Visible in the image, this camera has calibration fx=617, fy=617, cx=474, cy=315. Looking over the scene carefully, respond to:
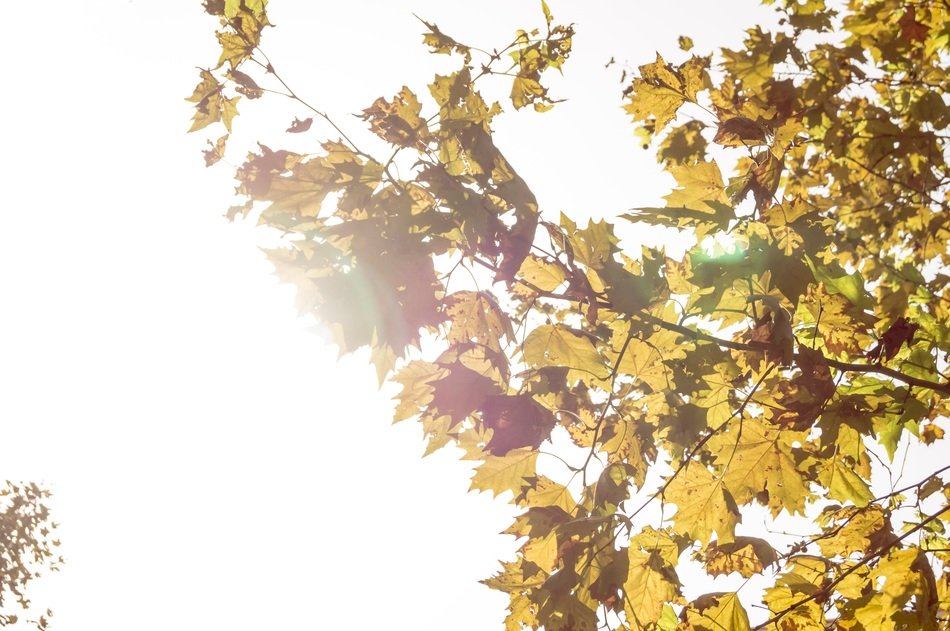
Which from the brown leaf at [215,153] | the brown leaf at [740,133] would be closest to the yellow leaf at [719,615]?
the brown leaf at [740,133]

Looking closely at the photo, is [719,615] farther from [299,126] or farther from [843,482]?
[299,126]

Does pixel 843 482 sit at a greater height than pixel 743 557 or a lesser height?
greater

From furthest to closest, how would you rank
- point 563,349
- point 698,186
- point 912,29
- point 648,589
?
1. point 912,29
2. point 698,186
3. point 648,589
4. point 563,349

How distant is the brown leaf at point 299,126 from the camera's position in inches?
86.6

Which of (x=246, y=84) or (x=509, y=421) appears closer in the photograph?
(x=509, y=421)

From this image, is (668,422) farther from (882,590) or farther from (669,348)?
(882,590)

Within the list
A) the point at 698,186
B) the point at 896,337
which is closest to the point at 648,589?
the point at 896,337

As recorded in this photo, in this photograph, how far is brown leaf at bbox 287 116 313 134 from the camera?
→ 2.20 m

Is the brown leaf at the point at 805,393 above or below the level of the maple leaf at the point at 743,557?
above

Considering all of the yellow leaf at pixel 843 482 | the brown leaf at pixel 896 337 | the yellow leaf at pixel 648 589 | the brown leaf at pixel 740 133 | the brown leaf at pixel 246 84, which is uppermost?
the brown leaf at pixel 740 133

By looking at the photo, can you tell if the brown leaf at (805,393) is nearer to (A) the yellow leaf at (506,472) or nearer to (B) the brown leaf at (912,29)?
(A) the yellow leaf at (506,472)

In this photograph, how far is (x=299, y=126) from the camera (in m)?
2.21

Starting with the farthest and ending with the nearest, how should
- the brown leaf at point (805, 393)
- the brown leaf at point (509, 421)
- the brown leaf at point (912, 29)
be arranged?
the brown leaf at point (912, 29), the brown leaf at point (509, 421), the brown leaf at point (805, 393)

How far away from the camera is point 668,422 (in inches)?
102
